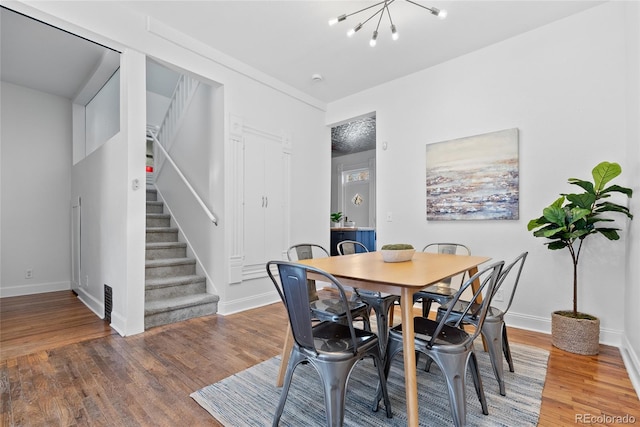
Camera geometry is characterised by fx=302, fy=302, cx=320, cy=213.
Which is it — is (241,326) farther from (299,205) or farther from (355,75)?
(355,75)

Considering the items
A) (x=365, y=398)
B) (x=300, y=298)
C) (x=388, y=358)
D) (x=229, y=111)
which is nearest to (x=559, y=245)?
(x=388, y=358)

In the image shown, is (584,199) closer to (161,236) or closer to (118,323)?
(118,323)

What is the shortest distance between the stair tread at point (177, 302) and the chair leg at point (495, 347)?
2.79m

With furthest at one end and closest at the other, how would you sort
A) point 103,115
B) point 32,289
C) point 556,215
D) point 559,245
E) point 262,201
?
point 32,289
point 103,115
point 262,201
point 559,245
point 556,215

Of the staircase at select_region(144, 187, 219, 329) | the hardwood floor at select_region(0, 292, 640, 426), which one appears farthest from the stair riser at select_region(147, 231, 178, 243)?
the hardwood floor at select_region(0, 292, 640, 426)

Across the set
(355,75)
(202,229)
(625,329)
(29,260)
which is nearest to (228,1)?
(355,75)

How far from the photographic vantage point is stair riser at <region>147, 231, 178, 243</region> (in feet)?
13.4

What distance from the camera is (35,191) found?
436cm

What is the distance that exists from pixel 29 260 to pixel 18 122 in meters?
1.94

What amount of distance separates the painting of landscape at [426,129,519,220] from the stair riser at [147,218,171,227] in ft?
12.1

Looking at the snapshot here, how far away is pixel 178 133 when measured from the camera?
4.45 metres

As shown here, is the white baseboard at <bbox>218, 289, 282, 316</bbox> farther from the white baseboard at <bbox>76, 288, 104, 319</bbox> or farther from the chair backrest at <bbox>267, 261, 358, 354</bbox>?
the chair backrest at <bbox>267, 261, 358, 354</bbox>

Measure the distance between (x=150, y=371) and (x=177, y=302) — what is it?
46.7 inches

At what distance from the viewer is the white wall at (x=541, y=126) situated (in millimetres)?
2545
